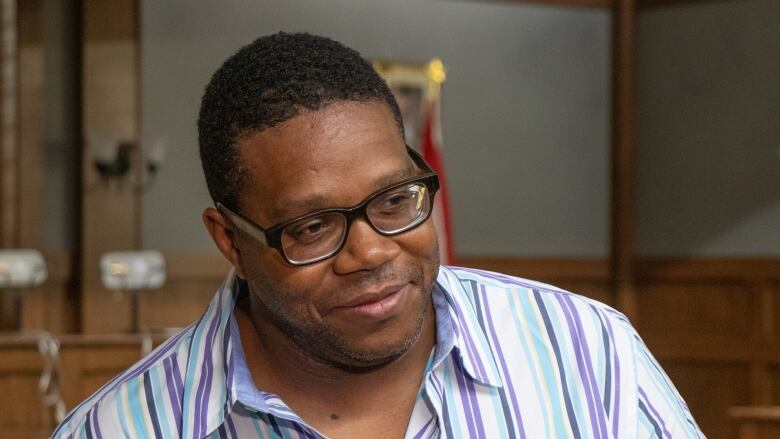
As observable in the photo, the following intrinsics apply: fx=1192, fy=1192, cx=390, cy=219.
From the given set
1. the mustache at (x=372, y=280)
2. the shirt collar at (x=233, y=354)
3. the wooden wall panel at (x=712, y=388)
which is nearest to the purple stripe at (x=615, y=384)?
the shirt collar at (x=233, y=354)

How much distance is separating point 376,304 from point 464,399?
0.50 ft

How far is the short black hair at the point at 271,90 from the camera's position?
1.25 metres

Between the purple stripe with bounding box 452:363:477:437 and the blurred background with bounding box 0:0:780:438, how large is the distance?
12.8 ft

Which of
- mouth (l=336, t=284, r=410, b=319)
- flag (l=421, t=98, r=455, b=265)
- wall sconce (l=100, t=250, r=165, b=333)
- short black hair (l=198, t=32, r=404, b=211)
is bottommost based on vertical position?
wall sconce (l=100, t=250, r=165, b=333)

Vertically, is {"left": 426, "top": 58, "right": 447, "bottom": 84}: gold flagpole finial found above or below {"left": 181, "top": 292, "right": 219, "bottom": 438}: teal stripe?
above

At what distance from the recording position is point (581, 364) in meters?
1.28

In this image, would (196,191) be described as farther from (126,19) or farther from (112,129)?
(126,19)

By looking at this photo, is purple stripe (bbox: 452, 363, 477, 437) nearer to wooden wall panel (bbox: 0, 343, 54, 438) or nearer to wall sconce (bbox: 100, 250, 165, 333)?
wooden wall panel (bbox: 0, 343, 54, 438)

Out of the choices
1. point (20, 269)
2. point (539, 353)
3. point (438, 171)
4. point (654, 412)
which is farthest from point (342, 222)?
point (438, 171)

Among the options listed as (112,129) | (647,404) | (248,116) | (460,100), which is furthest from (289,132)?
(460,100)

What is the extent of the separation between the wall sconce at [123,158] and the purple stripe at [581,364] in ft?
15.3

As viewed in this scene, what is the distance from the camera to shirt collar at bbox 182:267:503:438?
1233 mm

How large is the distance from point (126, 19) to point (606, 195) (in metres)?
2.80

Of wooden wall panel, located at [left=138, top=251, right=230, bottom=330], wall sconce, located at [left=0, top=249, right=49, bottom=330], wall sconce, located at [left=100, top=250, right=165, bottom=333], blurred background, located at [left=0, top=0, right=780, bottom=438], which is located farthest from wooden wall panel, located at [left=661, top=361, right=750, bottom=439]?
wall sconce, located at [left=0, top=249, right=49, bottom=330]
